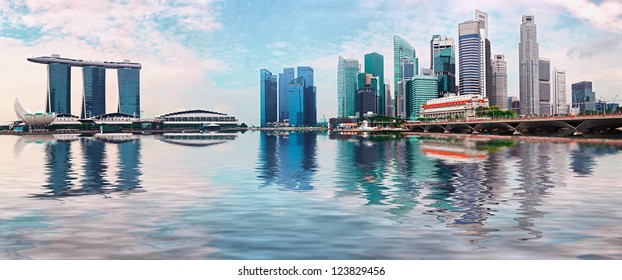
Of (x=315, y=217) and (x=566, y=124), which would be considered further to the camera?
(x=566, y=124)

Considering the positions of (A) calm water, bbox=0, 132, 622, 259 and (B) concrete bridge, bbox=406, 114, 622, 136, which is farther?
(B) concrete bridge, bbox=406, 114, 622, 136

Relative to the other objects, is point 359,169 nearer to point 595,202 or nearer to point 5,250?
point 595,202

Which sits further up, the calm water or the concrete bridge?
the concrete bridge

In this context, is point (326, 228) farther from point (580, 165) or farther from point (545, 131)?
point (545, 131)

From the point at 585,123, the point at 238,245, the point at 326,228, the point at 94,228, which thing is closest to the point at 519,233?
the point at 326,228

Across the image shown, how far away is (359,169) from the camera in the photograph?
4694cm

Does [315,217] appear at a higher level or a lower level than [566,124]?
lower

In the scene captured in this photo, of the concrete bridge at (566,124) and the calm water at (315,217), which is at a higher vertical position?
the concrete bridge at (566,124)

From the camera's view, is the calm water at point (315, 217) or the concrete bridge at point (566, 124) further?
the concrete bridge at point (566, 124)

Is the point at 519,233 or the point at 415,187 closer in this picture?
the point at 519,233

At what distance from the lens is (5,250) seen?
1590 cm

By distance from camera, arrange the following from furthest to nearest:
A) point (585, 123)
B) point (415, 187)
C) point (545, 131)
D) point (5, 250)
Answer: point (545, 131)
point (585, 123)
point (415, 187)
point (5, 250)

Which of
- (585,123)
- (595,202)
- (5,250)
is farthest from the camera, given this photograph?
(585,123)
